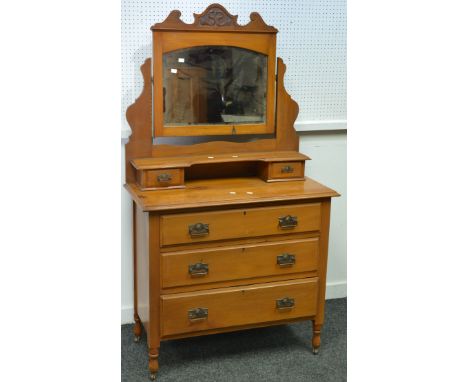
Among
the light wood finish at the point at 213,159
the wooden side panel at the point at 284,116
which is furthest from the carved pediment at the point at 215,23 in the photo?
the light wood finish at the point at 213,159

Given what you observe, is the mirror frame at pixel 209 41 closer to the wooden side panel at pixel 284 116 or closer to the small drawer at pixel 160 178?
the wooden side panel at pixel 284 116

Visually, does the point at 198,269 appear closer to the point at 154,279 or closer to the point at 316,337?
the point at 154,279

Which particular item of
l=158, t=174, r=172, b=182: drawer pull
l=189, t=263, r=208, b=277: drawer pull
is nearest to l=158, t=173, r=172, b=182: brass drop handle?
l=158, t=174, r=172, b=182: drawer pull

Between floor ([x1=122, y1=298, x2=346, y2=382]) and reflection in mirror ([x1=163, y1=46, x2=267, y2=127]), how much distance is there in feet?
3.80

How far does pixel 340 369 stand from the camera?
9.64ft

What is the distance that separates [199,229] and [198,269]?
0.19 metres

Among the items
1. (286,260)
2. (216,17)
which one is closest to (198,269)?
(286,260)

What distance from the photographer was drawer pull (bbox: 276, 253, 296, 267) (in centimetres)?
283

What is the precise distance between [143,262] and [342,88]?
1499 mm

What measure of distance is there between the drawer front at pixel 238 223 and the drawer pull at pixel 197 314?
0.33 metres

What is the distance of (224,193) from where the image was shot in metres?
2.76

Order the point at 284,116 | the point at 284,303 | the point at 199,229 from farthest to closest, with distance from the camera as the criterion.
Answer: the point at 284,116
the point at 284,303
the point at 199,229

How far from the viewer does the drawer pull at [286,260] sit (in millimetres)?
2826

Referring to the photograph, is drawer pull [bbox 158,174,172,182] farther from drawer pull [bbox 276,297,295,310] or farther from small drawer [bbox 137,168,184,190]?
drawer pull [bbox 276,297,295,310]
